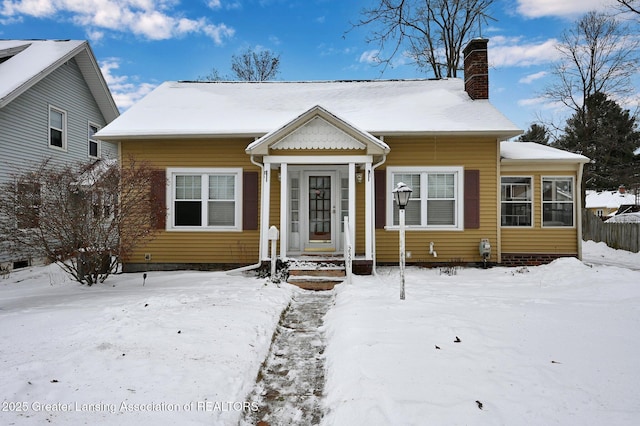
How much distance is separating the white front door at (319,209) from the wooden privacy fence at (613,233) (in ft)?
36.6

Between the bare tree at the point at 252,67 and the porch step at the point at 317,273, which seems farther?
the bare tree at the point at 252,67

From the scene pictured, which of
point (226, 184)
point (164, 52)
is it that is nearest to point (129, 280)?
point (226, 184)

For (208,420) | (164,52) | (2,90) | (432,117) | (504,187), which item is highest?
(164,52)

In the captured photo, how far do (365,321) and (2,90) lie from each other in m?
12.2

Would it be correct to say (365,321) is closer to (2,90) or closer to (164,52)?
(2,90)

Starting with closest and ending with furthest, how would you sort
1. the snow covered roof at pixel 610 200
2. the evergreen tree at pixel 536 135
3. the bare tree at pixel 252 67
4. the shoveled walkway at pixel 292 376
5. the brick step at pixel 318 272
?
the shoveled walkway at pixel 292 376, the brick step at pixel 318 272, the bare tree at pixel 252 67, the evergreen tree at pixel 536 135, the snow covered roof at pixel 610 200

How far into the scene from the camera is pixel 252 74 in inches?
1003

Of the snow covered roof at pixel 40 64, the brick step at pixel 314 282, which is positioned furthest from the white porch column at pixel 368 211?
the snow covered roof at pixel 40 64

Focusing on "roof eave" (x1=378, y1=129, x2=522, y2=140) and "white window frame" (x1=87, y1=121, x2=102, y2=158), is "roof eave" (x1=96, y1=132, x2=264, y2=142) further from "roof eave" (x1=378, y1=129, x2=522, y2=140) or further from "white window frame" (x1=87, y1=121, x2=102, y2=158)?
"white window frame" (x1=87, y1=121, x2=102, y2=158)

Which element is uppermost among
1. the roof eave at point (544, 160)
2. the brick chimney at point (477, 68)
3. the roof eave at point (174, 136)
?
the brick chimney at point (477, 68)

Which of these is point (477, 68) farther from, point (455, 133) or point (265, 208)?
point (265, 208)

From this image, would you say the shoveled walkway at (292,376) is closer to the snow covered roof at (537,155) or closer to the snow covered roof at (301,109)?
the snow covered roof at (301,109)

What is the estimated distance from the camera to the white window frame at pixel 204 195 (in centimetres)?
991

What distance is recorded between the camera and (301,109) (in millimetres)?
11102
